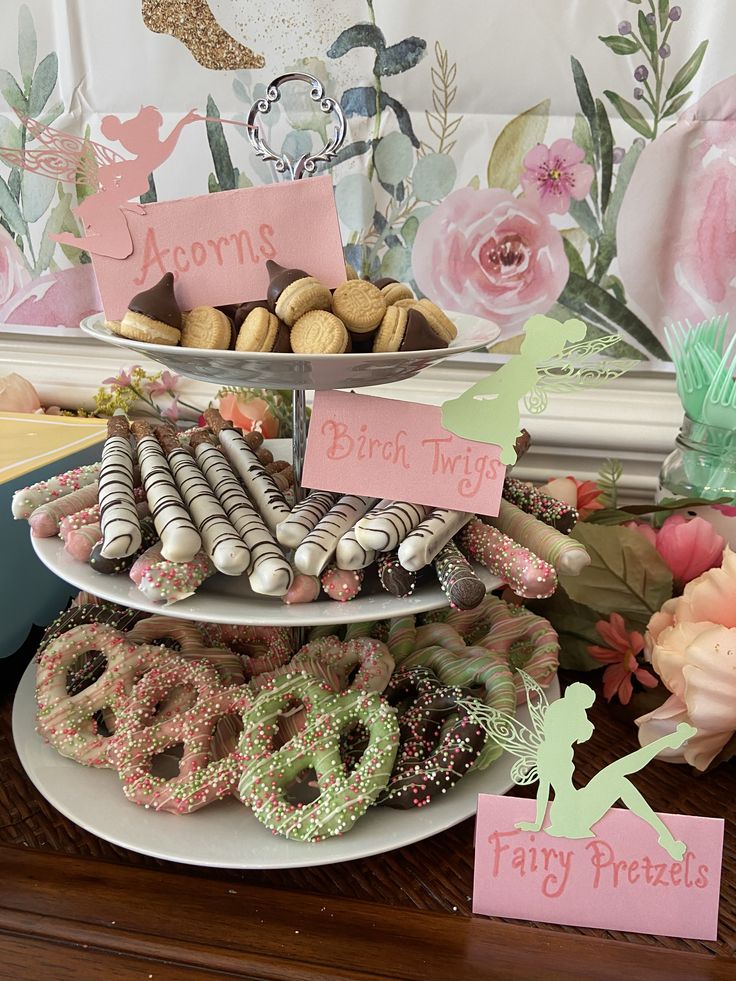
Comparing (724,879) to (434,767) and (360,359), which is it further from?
(360,359)

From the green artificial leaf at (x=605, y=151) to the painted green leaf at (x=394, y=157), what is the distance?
23cm

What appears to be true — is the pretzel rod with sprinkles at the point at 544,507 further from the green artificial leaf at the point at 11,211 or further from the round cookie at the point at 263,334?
the green artificial leaf at the point at 11,211

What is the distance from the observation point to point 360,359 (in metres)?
0.56

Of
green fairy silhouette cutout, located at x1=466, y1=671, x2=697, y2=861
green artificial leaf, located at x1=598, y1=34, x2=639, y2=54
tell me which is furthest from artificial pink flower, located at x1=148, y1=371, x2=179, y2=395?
green fairy silhouette cutout, located at x1=466, y1=671, x2=697, y2=861

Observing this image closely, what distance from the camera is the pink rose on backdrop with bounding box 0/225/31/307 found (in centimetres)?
123

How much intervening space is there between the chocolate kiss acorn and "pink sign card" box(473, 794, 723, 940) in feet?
1.33

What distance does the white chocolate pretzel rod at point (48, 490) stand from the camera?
72 centimetres

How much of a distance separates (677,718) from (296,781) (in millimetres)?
335

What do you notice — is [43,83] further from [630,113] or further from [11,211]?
[630,113]

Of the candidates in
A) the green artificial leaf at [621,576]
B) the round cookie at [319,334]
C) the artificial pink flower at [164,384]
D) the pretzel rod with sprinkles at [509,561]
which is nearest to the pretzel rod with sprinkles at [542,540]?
the pretzel rod with sprinkles at [509,561]

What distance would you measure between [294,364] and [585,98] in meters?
0.66

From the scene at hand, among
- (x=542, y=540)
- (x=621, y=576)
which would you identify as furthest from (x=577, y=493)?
(x=542, y=540)

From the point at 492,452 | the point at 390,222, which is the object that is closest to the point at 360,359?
the point at 492,452

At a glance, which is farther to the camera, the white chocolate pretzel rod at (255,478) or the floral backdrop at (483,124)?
the floral backdrop at (483,124)
